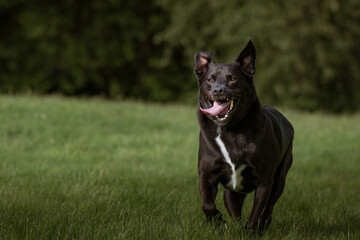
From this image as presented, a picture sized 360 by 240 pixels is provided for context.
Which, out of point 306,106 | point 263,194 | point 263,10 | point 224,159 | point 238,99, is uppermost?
point 263,10

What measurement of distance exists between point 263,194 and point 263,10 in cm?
1511

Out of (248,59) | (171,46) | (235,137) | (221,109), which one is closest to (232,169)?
(235,137)

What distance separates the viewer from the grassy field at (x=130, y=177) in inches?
154

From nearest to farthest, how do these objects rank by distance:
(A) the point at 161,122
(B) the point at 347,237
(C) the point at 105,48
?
(B) the point at 347,237 < (A) the point at 161,122 < (C) the point at 105,48

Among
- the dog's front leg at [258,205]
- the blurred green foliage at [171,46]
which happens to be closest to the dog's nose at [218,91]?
the dog's front leg at [258,205]

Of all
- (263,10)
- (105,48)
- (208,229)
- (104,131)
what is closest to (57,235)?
(208,229)

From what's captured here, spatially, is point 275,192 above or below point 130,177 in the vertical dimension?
above

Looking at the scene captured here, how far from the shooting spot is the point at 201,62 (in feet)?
13.2

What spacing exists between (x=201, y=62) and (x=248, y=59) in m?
0.37

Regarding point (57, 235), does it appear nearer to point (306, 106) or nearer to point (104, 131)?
point (104, 131)

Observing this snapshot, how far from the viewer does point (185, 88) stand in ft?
81.1

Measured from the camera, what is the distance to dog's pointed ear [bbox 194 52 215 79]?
400cm

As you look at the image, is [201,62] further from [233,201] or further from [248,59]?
[233,201]

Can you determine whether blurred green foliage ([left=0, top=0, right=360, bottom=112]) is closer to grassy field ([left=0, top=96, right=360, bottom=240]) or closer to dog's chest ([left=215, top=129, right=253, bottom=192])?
grassy field ([left=0, top=96, right=360, bottom=240])
